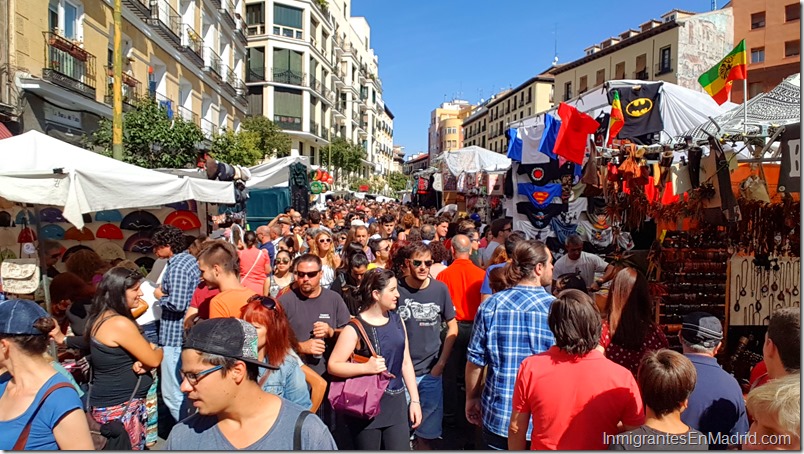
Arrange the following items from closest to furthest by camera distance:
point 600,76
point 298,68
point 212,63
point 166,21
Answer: point 166,21, point 212,63, point 600,76, point 298,68

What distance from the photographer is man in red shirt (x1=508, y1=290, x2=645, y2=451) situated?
2277mm

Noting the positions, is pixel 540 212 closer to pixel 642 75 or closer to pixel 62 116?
pixel 62 116

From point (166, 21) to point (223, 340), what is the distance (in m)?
19.0

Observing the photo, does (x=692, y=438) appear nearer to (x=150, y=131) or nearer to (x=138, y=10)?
(x=150, y=131)

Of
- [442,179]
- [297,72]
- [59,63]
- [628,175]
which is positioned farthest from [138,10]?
[297,72]

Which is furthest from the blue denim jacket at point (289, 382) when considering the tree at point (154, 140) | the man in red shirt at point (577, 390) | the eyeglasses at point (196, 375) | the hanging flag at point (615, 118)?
the tree at point (154, 140)

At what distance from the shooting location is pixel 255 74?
118ft

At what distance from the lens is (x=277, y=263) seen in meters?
5.44

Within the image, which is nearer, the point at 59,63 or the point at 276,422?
the point at 276,422

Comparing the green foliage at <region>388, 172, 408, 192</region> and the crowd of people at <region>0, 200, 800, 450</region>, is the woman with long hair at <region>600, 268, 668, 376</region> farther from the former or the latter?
the green foliage at <region>388, 172, 408, 192</region>

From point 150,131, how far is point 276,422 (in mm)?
9549

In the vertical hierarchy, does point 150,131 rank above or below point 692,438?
above

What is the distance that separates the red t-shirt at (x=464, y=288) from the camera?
173 inches

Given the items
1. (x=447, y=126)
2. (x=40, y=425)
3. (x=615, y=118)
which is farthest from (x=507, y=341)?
(x=447, y=126)
